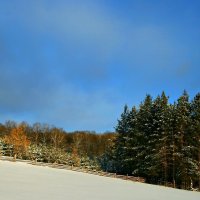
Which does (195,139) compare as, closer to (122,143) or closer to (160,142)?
(160,142)

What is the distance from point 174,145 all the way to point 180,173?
14.1ft

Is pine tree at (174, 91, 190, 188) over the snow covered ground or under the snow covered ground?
over

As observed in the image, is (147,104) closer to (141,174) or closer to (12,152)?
(141,174)

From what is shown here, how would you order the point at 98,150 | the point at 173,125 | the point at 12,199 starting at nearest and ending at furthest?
the point at 12,199, the point at 173,125, the point at 98,150

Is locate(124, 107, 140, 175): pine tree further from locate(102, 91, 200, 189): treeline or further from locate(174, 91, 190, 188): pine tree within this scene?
locate(174, 91, 190, 188): pine tree

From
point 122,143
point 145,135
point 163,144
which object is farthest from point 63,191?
point 122,143

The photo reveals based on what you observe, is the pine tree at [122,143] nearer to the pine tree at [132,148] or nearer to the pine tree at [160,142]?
the pine tree at [132,148]

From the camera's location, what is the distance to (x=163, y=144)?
62469 millimetres

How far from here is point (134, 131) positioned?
6756 centimetres

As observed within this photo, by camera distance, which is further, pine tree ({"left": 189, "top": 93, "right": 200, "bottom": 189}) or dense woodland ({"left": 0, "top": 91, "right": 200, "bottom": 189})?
dense woodland ({"left": 0, "top": 91, "right": 200, "bottom": 189})

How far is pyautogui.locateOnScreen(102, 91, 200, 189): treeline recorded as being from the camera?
198 ft

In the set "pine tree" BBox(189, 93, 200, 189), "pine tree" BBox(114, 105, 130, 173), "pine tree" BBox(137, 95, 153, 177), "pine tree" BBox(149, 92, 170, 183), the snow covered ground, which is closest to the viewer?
the snow covered ground

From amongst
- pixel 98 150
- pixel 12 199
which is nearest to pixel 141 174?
pixel 12 199

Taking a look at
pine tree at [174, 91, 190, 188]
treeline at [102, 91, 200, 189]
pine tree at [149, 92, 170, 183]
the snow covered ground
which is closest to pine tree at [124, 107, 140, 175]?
treeline at [102, 91, 200, 189]
